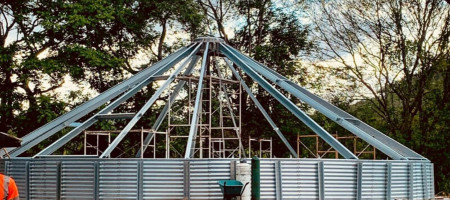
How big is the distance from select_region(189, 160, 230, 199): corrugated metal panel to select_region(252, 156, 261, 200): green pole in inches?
34.7

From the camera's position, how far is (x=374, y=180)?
53.7 feet

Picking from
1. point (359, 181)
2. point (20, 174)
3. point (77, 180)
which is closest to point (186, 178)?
point (77, 180)

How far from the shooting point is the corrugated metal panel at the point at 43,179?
16.2m

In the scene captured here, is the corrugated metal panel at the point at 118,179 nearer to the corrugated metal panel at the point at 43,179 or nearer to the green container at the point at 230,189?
the corrugated metal panel at the point at 43,179

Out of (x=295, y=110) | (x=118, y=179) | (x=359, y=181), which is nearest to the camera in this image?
(x=118, y=179)

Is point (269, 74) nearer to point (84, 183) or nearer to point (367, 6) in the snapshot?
point (84, 183)

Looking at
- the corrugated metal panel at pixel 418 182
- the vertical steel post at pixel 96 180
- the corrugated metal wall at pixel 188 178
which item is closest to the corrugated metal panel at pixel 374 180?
the corrugated metal wall at pixel 188 178

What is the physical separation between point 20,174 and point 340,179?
28.9 feet

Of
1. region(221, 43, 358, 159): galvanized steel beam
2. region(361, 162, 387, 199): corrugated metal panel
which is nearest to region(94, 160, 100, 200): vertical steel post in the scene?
region(221, 43, 358, 159): galvanized steel beam

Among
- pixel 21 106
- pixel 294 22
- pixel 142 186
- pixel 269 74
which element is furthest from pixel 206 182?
pixel 294 22

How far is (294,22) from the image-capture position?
123 feet

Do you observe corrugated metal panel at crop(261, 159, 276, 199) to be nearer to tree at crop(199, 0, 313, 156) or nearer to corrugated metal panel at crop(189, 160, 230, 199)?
corrugated metal panel at crop(189, 160, 230, 199)

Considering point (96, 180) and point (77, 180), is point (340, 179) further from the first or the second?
point (77, 180)

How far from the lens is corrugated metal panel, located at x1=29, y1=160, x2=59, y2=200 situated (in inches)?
637
